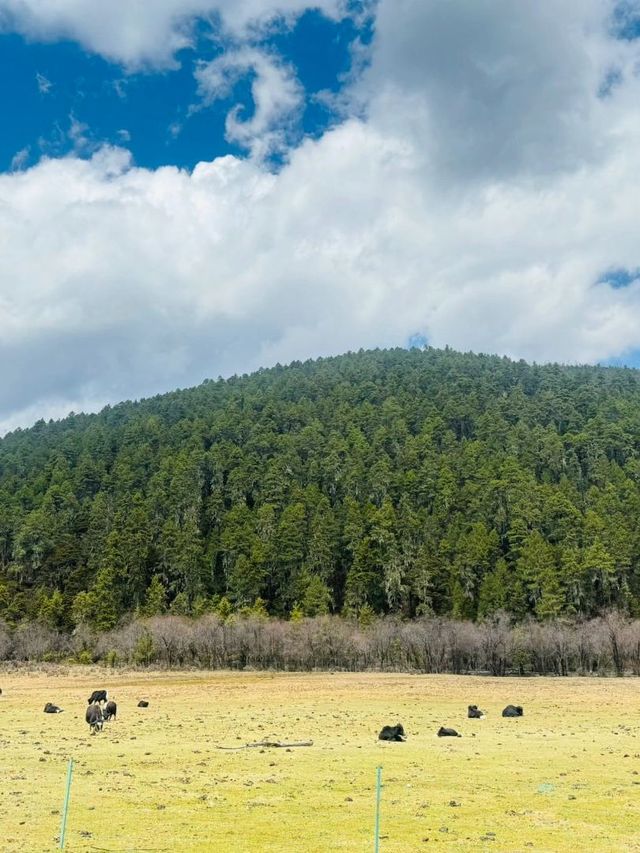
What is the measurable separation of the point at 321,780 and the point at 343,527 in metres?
127

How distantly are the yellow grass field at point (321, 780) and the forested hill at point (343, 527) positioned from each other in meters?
75.9

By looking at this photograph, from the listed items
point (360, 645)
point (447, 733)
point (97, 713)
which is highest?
point (360, 645)

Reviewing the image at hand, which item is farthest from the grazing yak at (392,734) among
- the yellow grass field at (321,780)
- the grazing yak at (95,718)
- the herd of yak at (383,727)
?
the grazing yak at (95,718)

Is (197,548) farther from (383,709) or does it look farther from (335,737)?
(335,737)

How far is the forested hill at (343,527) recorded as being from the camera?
12794 cm

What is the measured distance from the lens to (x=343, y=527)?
153000 millimetres

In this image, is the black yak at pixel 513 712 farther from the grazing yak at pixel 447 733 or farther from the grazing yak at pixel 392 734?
the grazing yak at pixel 392 734

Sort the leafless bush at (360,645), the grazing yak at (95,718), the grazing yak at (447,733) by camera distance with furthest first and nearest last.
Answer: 1. the leafless bush at (360,645)
2. the grazing yak at (95,718)
3. the grazing yak at (447,733)

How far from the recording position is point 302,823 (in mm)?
20172

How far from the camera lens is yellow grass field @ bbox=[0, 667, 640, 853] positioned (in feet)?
61.4

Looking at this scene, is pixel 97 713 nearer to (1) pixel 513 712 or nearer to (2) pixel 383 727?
(2) pixel 383 727

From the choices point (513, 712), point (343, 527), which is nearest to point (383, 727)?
point (513, 712)

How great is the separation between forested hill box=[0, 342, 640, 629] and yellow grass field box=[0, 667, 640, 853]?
249 ft

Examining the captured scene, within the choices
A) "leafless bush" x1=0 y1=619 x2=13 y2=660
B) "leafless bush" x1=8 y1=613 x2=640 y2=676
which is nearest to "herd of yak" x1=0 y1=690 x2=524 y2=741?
"leafless bush" x1=8 y1=613 x2=640 y2=676
